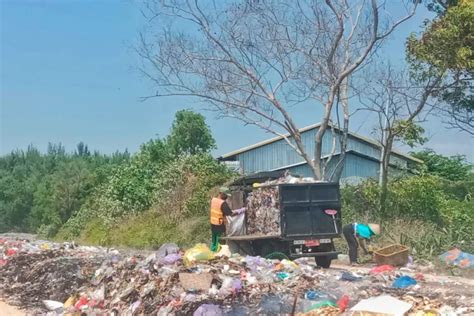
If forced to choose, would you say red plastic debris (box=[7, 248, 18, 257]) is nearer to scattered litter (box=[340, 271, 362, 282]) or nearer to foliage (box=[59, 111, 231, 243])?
foliage (box=[59, 111, 231, 243])

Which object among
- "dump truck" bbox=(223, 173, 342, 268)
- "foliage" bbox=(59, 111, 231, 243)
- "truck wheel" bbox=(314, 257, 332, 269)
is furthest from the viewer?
"foliage" bbox=(59, 111, 231, 243)

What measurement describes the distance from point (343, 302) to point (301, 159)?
89.6 feet

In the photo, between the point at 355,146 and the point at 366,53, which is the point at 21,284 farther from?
the point at 355,146

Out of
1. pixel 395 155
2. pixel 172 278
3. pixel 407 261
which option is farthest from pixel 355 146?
pixel 172 278

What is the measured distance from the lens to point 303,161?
3525 centimetres

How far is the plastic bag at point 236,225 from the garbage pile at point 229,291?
13.2 ft

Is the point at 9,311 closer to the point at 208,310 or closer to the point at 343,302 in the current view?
the point at 208,310

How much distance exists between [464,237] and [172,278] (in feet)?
31.3

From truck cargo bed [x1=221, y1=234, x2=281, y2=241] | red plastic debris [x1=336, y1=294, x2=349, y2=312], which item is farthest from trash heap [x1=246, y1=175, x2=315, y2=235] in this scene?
red plastic debris [x1=336, y1=294, x2=349, y2=312]

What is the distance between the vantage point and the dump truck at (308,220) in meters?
14.3

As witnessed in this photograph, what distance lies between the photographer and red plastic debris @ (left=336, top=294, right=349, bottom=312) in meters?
8.25

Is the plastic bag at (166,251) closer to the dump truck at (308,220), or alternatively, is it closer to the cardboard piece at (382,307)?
the dump truck at (308,220)

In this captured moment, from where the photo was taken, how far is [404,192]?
20578 millimetres

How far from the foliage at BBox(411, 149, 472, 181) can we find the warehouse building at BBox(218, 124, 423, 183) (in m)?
0.71
